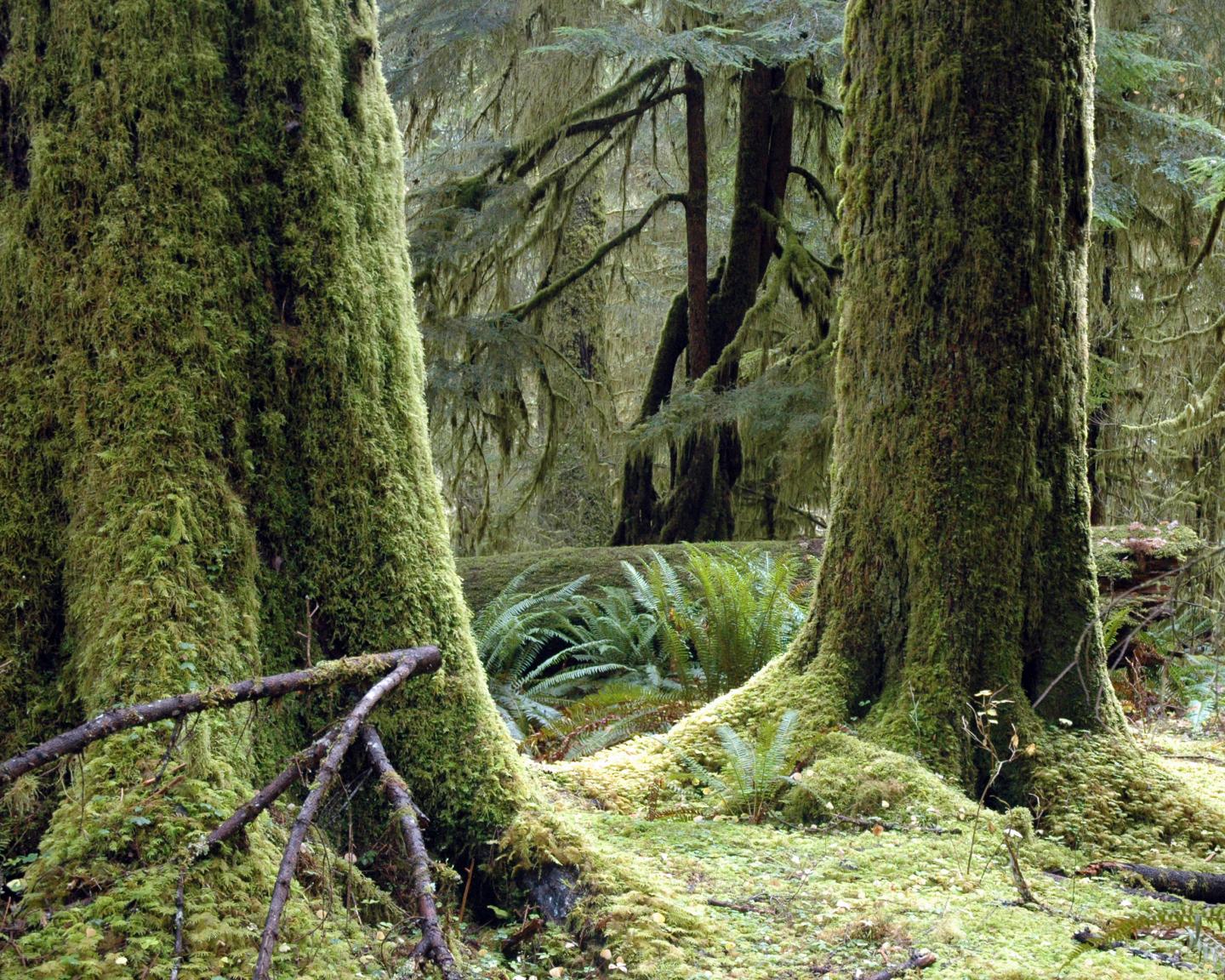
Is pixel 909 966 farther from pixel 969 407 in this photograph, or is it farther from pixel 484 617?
pixel 484 617

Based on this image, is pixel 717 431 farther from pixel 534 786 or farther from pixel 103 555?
pixel 103 555

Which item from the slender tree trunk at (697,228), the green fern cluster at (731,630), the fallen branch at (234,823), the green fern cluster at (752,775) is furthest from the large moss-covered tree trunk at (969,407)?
the slender tree trunk at (697,228)

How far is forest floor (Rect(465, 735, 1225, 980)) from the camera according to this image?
2.38m

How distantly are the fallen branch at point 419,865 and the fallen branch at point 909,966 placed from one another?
3.52 ft

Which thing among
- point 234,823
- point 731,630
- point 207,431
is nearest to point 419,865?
point 234,823

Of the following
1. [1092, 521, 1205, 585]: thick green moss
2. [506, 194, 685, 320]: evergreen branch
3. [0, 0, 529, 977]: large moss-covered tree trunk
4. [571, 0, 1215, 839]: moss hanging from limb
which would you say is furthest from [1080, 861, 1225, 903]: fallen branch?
[506, 194, 685, 320]: evergreen branch

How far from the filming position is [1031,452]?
12.7 ft

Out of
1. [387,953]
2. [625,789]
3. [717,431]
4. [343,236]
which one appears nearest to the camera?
[387,953]

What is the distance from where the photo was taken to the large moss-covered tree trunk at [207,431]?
2.12m

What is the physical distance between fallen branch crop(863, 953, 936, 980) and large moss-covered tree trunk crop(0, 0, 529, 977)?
1012 millimetres

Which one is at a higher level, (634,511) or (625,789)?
(634,511)

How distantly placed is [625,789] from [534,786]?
3.34 feet

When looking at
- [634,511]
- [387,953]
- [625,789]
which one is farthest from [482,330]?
[387,953]

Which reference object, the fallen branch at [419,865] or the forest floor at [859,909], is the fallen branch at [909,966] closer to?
the forest floor at [859,909]
